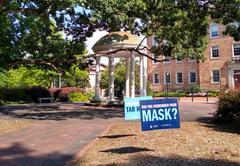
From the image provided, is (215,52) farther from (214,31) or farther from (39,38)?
(39,38)

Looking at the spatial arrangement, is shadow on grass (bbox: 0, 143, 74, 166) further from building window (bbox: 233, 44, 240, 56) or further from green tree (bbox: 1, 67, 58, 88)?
building window (bbox: 233, 44, 240, 56)

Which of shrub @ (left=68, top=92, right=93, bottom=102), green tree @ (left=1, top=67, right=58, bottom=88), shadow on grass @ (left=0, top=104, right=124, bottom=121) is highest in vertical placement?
green tree @ (left=1, top=67, right=58, bottom=88)

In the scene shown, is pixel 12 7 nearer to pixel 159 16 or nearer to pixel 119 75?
pixel 159 16

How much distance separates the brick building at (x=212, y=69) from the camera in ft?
159

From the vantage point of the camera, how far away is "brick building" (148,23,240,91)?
48375 millimetres

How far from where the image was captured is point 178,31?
21953mm

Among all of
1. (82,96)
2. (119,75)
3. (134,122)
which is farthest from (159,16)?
(119,75)

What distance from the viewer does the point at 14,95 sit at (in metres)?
37.6

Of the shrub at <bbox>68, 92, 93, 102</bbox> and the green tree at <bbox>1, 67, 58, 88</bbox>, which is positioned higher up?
the green tree at <bbox>1, 67, 58, 88</bbox>

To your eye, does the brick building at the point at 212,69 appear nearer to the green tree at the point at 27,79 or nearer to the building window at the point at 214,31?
the building window at the point at 214,31

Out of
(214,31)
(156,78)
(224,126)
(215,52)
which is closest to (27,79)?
(156,78)

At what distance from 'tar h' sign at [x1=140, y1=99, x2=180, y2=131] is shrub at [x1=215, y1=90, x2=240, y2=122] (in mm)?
4870

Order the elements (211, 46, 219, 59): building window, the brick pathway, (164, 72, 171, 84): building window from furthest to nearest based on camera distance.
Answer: (164, 72, 171, 84): building window
(211, 46, 219, 59): building window
the brick pathway

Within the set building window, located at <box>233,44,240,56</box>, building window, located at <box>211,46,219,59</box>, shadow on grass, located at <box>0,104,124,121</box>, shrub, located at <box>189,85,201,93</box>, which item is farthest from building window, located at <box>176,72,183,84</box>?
shadow on grass, located at <box>0,104,124,121</box>
